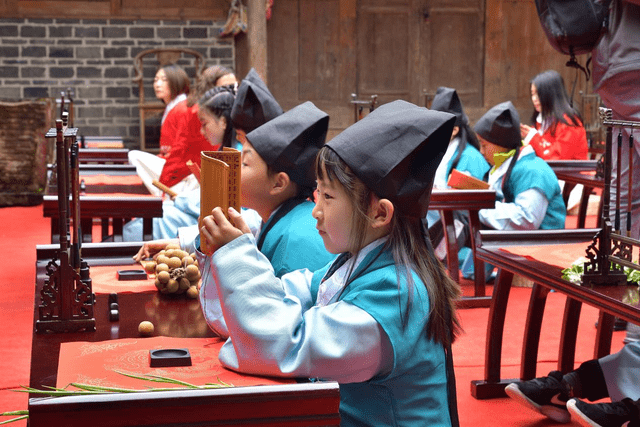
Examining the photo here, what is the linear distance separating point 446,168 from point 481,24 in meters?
6.60

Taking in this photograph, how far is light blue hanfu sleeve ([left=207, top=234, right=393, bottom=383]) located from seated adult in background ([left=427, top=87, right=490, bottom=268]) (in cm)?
417

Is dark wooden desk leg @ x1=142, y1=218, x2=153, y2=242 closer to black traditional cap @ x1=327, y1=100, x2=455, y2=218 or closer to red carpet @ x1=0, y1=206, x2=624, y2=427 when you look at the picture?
red carpet @ x1=0, y1=206, x2=624, y2=427

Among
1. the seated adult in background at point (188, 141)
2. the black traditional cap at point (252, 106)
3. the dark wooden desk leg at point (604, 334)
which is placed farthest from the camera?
the seated adult in background at point (188, 141)

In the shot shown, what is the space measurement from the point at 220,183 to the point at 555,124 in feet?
19.3

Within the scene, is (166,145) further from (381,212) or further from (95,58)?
(95,58)

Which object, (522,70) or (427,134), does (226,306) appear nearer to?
(427,134)

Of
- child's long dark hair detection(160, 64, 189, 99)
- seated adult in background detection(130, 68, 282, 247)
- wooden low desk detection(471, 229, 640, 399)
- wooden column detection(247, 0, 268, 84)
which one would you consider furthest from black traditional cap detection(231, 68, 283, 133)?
wooden column detection(247, 0, 268, 84)

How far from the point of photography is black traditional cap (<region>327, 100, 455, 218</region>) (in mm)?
1513

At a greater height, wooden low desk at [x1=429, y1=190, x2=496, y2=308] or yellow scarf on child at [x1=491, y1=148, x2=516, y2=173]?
yellow scarf on child at [x1=491, y1=148, x2=516, y2=173]

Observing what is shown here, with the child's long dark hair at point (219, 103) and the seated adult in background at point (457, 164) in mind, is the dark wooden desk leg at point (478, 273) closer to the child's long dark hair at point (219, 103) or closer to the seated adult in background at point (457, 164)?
the seated adult in background at point (457, 164)

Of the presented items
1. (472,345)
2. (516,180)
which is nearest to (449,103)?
(516,180)

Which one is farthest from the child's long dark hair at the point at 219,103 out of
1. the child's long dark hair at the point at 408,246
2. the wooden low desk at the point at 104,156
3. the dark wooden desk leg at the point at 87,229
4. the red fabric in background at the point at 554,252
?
the wooden low desk at the point at 104,156

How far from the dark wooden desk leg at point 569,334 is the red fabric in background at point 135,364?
1.92 m

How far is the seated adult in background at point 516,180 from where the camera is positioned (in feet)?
16.7
